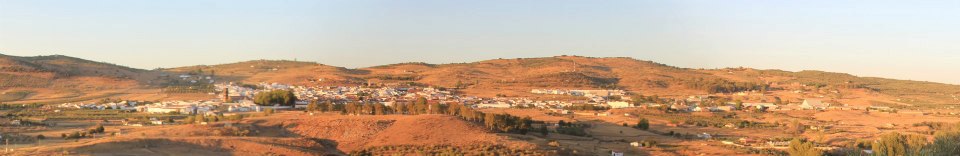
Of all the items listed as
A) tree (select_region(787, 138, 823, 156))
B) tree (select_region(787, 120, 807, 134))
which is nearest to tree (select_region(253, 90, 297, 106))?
tree (select_region(787, 120, 807, 134))

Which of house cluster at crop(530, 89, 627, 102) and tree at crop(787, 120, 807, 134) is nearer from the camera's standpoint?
tree at crop(787, 120, 807, 134)

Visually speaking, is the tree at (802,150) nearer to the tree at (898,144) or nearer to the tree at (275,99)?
the tree at (898,144)

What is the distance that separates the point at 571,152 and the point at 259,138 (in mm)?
14399

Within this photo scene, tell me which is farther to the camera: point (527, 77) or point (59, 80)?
point (527, 77)

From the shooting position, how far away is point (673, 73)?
14150cm

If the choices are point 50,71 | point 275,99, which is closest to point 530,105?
point 275,99

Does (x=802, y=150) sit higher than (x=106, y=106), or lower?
lower

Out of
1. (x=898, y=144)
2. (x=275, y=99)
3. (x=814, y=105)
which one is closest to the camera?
(x=898, y=144)

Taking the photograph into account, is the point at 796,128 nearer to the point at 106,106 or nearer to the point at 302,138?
the point at 302,138

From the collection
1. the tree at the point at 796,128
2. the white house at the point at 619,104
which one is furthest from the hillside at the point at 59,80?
the tree at the point at 796,128

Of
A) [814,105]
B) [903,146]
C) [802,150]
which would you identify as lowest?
[802,150]

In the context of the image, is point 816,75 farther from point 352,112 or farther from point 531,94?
point 352,112

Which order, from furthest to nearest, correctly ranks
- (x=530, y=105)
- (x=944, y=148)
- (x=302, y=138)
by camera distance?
(x=530, y=105) → (x=302, y=138) → (x=944, y=148)

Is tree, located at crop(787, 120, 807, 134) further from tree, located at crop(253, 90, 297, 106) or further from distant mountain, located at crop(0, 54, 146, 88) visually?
distant mountain, located at crop(0, 54, 146, 88)
